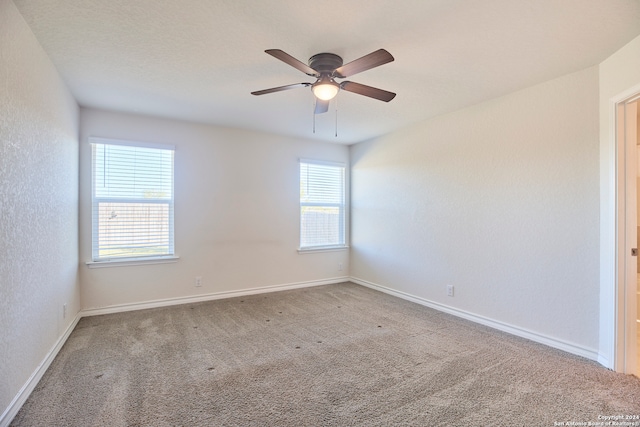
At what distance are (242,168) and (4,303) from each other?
306 centimetres

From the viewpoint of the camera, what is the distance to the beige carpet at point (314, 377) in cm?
183

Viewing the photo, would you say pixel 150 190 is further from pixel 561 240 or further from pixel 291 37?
pixel 561 240

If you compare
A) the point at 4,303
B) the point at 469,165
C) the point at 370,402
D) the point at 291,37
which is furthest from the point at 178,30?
the point at 469,165

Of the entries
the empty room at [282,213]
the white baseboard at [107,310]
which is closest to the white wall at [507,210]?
the empty room at [282,213]

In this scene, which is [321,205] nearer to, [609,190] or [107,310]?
[107,310]

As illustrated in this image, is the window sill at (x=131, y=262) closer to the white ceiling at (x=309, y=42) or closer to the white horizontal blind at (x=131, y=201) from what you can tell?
the white horizontal blind at (x=131, y=201)

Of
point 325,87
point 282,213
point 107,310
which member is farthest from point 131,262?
point 325,87

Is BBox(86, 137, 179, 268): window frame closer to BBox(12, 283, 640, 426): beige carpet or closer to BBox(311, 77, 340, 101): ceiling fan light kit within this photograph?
BBox(12, 283, 640, 426): beige carpet

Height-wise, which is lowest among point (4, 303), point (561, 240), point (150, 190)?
point (4, 303)

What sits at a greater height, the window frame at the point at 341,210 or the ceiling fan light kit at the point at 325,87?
the ceiling fan light kit at the point at 325,87

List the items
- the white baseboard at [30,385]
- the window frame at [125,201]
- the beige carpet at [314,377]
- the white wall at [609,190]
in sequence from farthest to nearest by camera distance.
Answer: the window frame at [125,201]
the white wall at [609,190]
the beige carpet at [314,377]
the white baseboard at [30,385]

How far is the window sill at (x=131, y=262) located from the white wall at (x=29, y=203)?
2.10ft

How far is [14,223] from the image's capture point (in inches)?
73.0

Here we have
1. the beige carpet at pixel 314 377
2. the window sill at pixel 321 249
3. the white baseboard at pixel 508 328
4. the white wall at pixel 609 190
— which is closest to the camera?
the beige carpet at pixel 314 377
